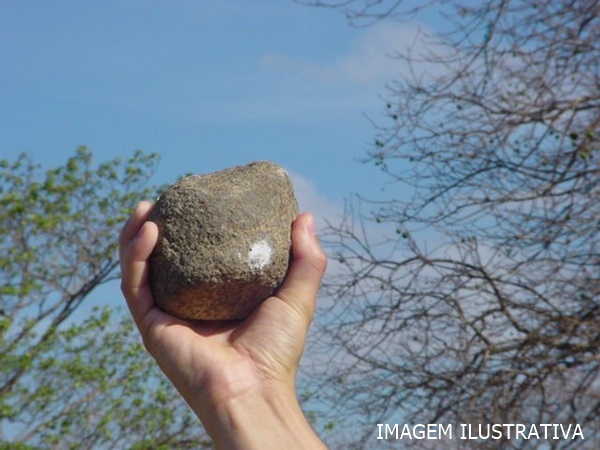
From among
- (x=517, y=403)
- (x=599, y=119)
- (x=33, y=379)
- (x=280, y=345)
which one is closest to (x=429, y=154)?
(x=599, y=119)

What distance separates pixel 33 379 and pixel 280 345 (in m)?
7.16

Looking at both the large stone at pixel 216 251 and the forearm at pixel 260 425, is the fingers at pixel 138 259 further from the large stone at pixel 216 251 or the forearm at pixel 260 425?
the forearm at pixel 260 425

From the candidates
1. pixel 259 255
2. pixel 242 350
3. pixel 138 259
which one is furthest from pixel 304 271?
pixel 138 259

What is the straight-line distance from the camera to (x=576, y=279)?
236 inches

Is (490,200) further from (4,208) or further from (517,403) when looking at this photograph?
(4,208)

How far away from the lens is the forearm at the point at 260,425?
Result: 7.25ft

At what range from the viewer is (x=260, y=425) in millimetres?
2229

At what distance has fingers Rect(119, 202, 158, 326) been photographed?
2480mm

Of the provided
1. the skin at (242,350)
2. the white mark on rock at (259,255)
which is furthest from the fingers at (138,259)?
the white mark on rock at (259,255)

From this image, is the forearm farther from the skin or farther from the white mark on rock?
the white mark on rock

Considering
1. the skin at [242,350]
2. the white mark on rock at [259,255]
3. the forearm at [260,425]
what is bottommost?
the forearm at [260,425]

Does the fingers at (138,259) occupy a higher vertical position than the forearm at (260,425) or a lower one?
higher

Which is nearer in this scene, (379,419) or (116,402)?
(379,419)

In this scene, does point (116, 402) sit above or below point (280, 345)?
above
